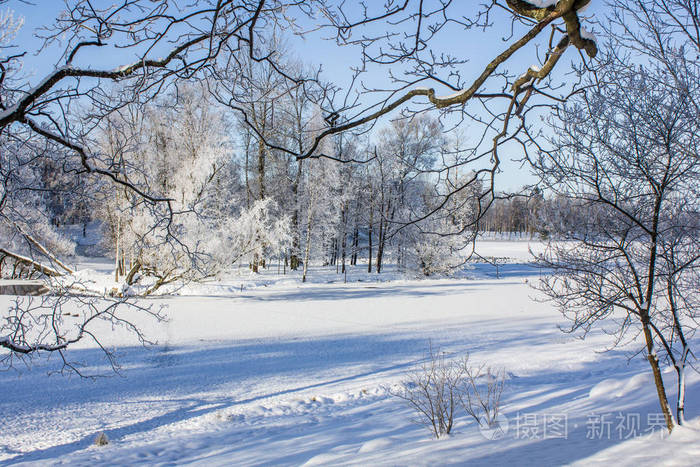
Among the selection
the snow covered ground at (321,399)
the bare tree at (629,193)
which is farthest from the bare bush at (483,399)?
the bare tree at (629,193)

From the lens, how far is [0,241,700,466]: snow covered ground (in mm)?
3379

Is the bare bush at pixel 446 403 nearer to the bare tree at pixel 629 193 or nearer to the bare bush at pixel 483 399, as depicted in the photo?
the bare bush at pixel 483 399

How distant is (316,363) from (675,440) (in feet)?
18.3

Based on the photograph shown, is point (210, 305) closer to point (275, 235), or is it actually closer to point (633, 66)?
point (275, 235)

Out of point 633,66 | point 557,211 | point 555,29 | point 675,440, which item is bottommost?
point 675,440

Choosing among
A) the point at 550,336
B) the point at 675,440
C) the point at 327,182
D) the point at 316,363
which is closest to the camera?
the point at 675,440

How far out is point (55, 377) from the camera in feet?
21.1

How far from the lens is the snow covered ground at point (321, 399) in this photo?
11.1 feet

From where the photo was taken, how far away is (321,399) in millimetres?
6035

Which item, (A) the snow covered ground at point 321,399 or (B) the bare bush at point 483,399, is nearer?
(A) the snow covered ground at point 321,399

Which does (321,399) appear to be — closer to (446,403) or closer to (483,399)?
(446,403)

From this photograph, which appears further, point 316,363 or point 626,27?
point 316,363

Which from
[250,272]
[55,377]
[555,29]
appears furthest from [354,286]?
Answer: [555,29]

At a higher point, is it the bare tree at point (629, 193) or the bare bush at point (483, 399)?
the bare tree at point (629, 193)
